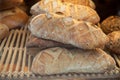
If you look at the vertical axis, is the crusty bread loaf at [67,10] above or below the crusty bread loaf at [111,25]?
above

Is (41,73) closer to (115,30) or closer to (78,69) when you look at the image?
(78,69)

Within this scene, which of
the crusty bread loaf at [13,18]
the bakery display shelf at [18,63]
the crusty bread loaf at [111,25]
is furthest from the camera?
the crusty bread loaf at [13,18]

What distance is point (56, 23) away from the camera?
0.75 meters

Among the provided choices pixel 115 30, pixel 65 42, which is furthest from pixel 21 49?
pixel 115 30

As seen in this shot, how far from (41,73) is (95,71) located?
0.16 meters

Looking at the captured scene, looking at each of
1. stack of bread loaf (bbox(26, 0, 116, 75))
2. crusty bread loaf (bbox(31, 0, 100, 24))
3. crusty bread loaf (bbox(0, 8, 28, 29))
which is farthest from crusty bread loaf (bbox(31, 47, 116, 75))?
crusty bread loaf (bbox(0, 8, 28, 29))

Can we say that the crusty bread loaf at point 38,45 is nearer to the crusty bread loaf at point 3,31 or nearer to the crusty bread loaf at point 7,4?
the crusty bread loaf at point 3,31

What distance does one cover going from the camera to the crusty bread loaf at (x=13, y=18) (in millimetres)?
1134

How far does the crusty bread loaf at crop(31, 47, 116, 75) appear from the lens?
71 cm

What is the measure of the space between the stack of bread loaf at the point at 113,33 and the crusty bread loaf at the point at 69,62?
4.7 inches

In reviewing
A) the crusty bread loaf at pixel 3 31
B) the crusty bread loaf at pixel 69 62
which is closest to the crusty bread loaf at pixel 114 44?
the crusty bread loaf at pixel 69 62

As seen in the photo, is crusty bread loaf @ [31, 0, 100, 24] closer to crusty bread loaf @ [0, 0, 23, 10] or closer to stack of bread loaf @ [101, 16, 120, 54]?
stack of bread loaf @ [101, 16, 120, 54]

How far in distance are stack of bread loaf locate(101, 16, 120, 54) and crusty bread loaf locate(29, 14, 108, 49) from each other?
0.13 m

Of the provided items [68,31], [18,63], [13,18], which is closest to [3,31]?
[13,18]
